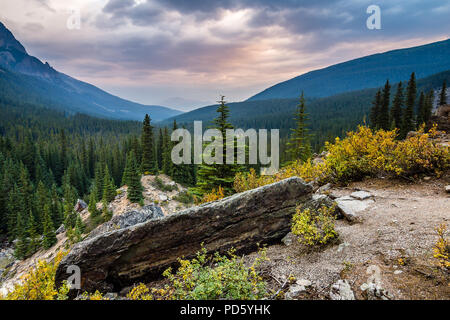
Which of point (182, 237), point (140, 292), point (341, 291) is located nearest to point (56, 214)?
point (182, 237)

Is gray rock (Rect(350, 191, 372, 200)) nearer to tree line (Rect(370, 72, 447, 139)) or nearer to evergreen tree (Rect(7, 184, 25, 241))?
tree line (Rect(370, 72, 447, 139))

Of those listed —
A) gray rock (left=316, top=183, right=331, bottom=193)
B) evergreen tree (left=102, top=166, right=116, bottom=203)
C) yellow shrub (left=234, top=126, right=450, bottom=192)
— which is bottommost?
evergreen tree (left=102, top=166, right=116, bottom=203)

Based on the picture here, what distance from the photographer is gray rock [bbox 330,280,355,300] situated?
12.6 ft

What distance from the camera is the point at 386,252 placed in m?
4.77

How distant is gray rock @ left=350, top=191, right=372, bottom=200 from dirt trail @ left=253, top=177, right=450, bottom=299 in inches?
16.1

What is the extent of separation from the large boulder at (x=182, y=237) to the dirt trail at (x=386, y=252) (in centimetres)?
93

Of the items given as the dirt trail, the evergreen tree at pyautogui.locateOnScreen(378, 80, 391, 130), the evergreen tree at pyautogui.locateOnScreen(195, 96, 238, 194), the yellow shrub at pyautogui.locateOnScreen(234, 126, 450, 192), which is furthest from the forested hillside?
the evergreen tree at pyautogui.locateOnScreen(378, 80, 391, 130)

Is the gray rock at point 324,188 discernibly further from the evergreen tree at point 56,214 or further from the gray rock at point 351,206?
the evergreen tree at point 56,214

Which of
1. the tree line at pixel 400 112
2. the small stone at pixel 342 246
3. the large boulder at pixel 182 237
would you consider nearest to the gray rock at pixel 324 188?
the large boulder at pixel 182 237

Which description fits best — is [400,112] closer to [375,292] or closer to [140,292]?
[375,292]

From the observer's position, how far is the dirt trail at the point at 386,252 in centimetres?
385

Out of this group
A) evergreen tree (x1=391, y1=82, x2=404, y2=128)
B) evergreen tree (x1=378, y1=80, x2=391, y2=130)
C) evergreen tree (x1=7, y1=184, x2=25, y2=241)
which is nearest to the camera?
evergreen tree (x1=378, y1=80, x2=391, y2=130)

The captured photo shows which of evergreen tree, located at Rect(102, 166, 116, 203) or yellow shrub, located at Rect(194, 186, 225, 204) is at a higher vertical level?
yellow shrub, located at Rect(194, 186, 225, 204)

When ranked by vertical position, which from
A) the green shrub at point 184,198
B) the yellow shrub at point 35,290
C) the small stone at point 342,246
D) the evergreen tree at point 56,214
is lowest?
the evergreen tree at point 56,214
